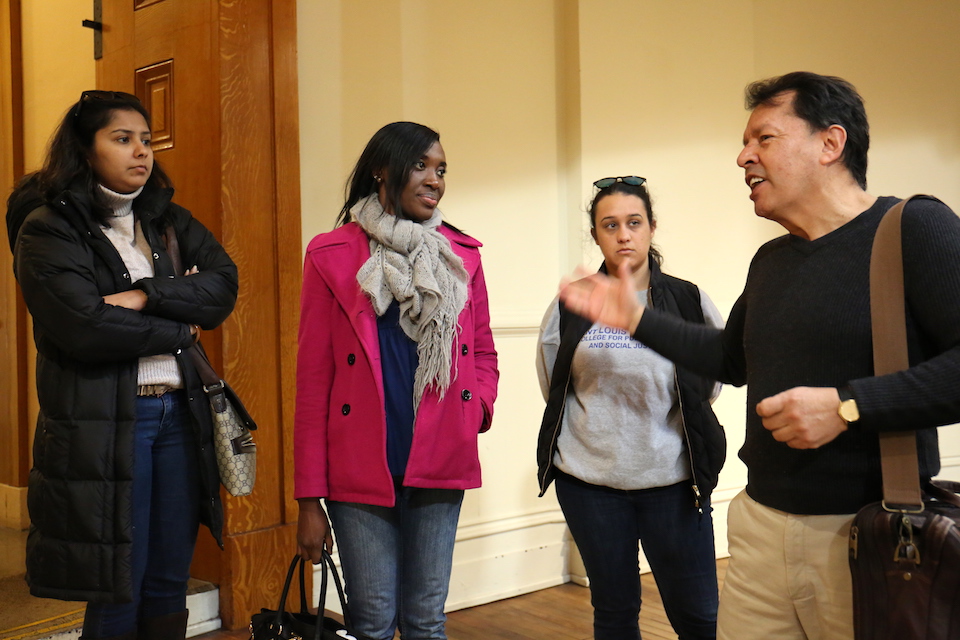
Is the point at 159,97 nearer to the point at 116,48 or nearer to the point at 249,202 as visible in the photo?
the point at 116,48

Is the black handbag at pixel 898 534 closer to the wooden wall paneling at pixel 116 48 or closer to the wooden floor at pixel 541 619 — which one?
the wooden floor at pixel 541 619

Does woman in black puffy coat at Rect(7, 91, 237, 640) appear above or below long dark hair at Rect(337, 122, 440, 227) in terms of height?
below

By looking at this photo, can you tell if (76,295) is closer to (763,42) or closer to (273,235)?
(273,235)

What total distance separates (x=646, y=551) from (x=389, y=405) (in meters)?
0.82

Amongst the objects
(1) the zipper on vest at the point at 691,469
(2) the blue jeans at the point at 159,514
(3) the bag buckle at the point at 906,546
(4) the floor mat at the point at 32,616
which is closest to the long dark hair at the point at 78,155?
(2) the blue jeans at the point at 159,514

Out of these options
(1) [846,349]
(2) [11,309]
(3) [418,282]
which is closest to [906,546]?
(1) [846,349]

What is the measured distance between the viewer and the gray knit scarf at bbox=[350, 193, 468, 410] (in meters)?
1.99

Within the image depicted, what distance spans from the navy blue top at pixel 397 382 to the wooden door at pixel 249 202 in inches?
47.4

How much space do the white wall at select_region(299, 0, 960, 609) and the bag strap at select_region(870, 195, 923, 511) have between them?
7.14 ft

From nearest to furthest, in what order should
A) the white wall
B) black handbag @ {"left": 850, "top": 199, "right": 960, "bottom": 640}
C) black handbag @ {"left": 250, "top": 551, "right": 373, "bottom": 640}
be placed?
black handbag @ {"left": 850, "top": 199, "right": 960, "bottom": 640} → black handbag @ {"left": 250, "top": 551, "right": 373, "bottom": 640} → the white wall

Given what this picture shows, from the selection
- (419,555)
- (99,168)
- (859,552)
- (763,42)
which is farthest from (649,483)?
(763,42)

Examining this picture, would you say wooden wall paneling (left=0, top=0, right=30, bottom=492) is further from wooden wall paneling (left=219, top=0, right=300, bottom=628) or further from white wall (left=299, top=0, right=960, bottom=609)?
white wall (left=299, top=0, right=960, bottom=609)

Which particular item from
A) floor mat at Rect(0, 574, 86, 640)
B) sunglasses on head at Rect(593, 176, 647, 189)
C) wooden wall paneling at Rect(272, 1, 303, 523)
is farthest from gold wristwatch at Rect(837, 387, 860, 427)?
floor mat at Rect(0, 574, 86, 640)

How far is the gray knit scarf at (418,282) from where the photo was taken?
1.99 meters
